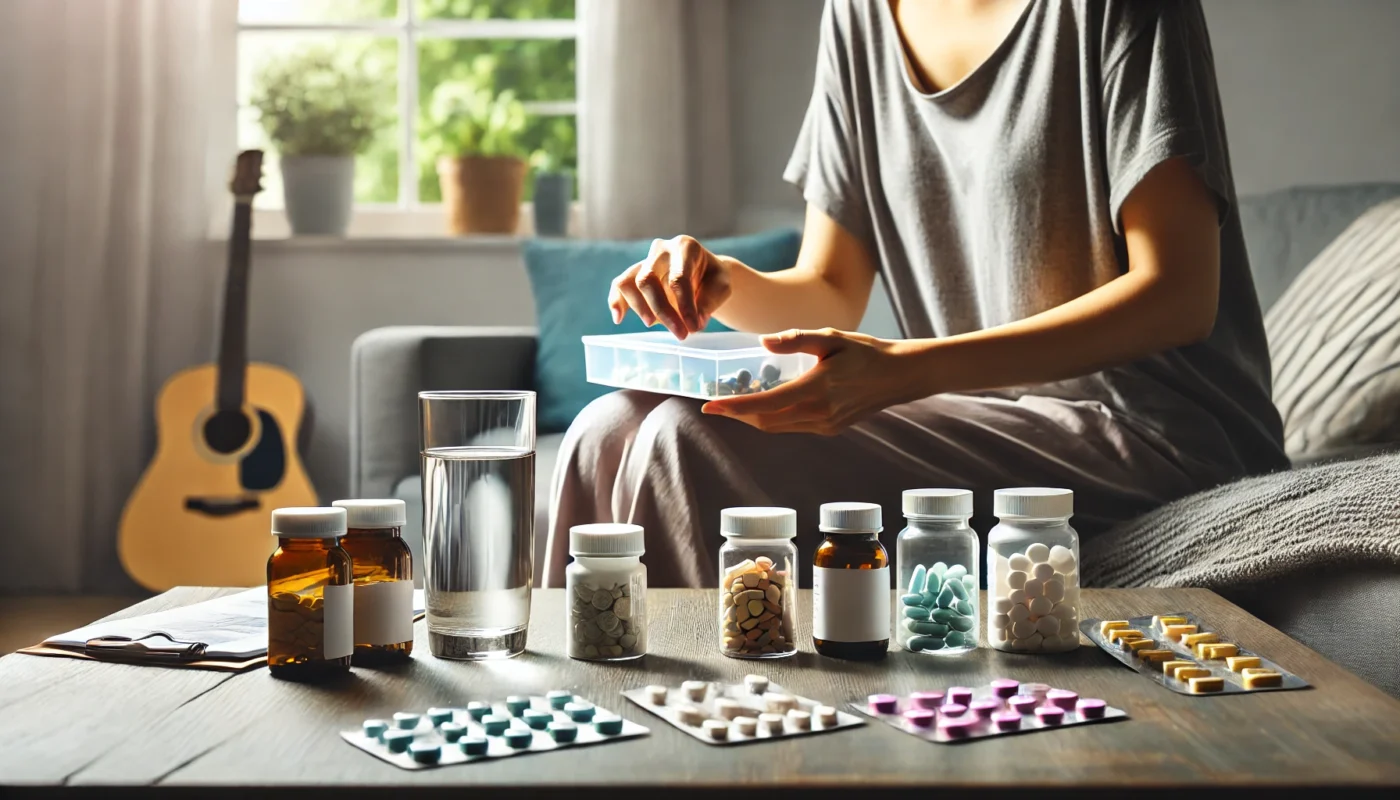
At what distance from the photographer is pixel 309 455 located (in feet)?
10.0

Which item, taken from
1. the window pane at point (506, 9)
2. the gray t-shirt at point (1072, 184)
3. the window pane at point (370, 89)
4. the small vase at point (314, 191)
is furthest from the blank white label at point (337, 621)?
the window pane at point (506, 9)

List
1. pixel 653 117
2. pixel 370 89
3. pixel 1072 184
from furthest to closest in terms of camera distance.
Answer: pixel 370 89 → pixel 653 117 → pixel 1072 184

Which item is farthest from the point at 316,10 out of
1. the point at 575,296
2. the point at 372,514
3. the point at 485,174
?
the point at 372,514

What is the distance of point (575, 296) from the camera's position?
238 cm

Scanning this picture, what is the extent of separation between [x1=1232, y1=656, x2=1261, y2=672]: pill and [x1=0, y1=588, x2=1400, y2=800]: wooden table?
0.03 m

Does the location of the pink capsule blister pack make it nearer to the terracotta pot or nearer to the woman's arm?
the woman's arm

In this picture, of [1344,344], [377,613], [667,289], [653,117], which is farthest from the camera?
[653,117]

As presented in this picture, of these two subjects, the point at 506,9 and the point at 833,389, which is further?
the point at 506,9

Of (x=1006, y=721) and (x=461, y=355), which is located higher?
(x=461, y=355)

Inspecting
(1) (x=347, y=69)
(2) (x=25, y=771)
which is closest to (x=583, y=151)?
(1) (x=347, y=69)

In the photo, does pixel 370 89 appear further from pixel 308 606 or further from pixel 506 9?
pixel 308 606

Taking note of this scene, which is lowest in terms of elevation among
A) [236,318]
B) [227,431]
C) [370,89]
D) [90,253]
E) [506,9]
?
[227,431]

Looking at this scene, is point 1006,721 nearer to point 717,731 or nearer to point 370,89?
point 717,731

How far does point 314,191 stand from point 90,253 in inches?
19.7
